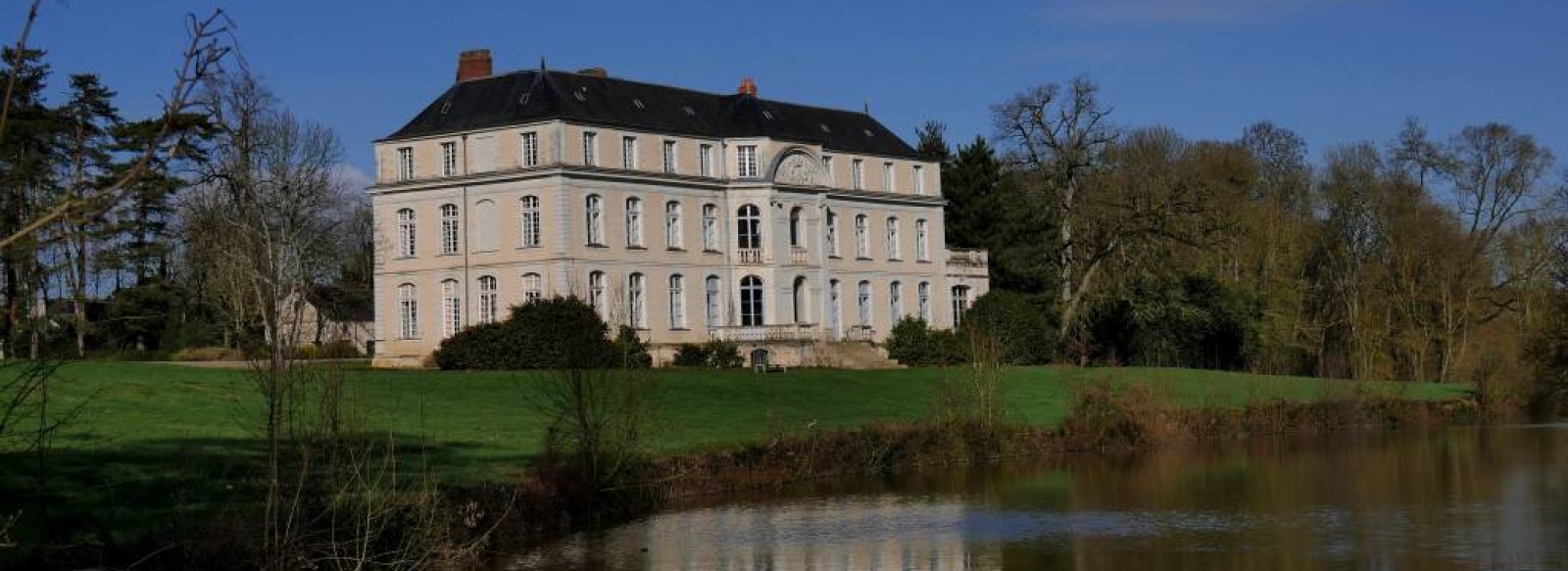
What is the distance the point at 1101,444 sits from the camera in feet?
108

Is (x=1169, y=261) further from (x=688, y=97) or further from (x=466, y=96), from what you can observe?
(x=466, y=96)

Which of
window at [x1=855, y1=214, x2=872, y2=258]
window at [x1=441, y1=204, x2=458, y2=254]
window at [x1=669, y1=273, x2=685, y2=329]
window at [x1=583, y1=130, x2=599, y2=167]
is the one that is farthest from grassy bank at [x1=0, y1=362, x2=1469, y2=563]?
window at [x1=441, y1=204, x2=458, y2=254]

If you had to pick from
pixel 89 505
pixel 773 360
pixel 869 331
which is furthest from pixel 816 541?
pixel 869 331

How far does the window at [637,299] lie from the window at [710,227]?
2.82m

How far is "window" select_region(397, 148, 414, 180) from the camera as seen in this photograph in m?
51.0

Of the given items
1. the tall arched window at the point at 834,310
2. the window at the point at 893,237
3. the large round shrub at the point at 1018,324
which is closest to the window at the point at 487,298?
the tall arched window at the point at 834,310

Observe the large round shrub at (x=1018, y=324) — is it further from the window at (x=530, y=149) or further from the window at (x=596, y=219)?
the window at (x=530, y=149)

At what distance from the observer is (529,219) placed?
48.8 meters

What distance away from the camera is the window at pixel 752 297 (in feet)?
171

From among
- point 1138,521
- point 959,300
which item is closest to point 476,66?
point 959,300

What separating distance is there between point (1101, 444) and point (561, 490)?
15.1m

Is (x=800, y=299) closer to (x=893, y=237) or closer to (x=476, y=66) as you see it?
(x=893, y=237)

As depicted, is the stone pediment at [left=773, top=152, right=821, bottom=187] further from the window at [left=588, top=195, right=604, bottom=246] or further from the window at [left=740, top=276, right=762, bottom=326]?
the window at [left=588, top=195, right=604, bottom=246]

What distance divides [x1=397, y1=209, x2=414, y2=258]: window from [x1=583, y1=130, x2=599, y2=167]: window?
5.80 metres
